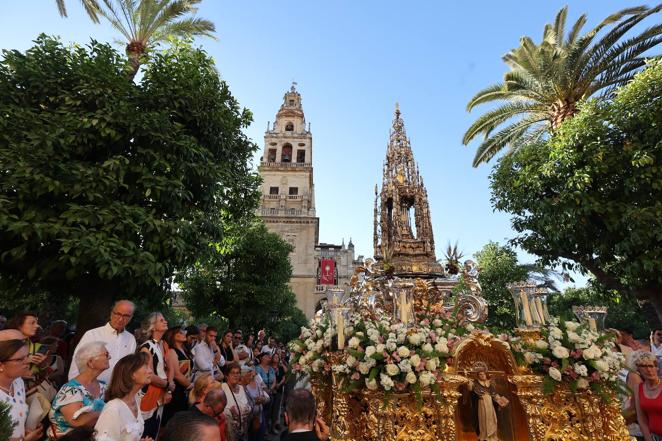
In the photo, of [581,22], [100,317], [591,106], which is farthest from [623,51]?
[100,317]

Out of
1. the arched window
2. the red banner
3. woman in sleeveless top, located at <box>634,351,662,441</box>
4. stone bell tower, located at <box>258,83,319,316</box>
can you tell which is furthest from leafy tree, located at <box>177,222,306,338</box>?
the arched window

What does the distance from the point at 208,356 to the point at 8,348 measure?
399cm

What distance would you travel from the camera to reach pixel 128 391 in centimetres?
315

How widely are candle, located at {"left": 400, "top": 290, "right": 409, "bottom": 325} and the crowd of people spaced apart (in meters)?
2.70

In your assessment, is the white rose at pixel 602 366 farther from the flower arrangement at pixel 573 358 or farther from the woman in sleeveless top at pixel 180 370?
the woman in sleeveless top at pixel 180 370

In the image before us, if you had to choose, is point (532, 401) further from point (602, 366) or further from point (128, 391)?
point (128, 391)

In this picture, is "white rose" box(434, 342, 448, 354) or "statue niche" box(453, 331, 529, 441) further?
"statue niche" box(453, 331, 529, 441)

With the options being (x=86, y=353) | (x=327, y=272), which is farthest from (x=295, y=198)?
(x=86, y=353)

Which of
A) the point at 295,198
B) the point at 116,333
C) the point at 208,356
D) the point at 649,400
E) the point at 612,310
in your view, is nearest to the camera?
the point at 649,400

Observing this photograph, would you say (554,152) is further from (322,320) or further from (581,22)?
(322,320)

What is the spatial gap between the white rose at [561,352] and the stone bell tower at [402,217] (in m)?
3.86

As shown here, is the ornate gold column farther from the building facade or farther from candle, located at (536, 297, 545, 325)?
the building facade

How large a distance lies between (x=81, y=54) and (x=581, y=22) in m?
17.2

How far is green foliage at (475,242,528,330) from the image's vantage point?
26.4 meters
